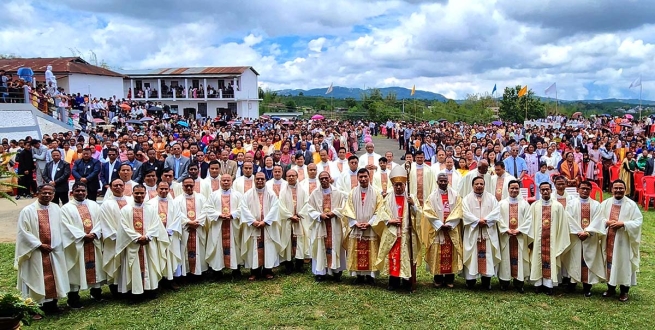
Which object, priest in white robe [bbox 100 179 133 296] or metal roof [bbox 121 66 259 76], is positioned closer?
priest in white robe [bbox 100 179 133 296]

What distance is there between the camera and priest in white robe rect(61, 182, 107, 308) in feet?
23.0

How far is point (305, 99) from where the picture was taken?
8894cm

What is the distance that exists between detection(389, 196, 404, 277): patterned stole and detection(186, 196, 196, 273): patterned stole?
10.1 feet

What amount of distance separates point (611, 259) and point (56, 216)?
24.8 feet

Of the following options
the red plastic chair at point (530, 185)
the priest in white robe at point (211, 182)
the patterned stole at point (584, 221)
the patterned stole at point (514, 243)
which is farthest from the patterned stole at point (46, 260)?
the red plastic chair at point (530, 185)

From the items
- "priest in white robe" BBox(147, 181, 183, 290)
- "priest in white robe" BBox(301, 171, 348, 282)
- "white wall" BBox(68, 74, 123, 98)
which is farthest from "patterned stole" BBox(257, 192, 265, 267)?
"white wall" BBox(68, 74, 123, 98)

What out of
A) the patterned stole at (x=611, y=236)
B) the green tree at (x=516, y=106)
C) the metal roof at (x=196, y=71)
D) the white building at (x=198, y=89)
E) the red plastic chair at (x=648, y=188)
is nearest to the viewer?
the patterned stole at (x=611, y=236)

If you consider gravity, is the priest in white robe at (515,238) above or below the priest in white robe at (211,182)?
below

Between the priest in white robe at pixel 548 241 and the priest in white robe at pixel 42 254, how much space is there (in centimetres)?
651

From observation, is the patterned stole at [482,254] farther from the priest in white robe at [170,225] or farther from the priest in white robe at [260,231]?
the priest in white robe at [170,225]

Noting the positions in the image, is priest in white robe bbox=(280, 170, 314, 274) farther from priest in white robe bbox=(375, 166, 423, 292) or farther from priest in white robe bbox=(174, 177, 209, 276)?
priest in white robe bbox=(375, 166, 423, 292)

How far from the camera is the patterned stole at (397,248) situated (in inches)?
300

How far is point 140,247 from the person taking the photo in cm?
732

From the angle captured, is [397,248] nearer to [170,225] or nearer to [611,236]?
[611,236]
